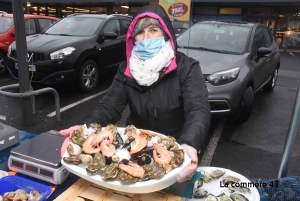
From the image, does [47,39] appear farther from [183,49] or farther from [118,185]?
[118,185]

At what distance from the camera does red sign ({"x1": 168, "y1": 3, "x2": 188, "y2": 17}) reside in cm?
409

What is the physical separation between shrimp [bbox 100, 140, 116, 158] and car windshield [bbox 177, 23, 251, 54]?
161 inches

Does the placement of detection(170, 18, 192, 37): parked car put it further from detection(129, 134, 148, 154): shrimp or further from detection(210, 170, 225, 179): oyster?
detection(129, 134, 148, 154): shrimp

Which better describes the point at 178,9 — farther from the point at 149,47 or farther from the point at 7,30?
the point at 7,30

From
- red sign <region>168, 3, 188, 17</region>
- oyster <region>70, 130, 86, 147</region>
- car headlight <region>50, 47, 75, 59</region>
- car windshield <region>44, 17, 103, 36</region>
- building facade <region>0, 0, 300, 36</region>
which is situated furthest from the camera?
building facade <region>0, 0, 300, 36</region>

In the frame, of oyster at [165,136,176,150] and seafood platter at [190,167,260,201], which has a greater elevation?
oyster at [165,136,176,150]

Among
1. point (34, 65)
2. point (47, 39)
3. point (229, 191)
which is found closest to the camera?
point (229, 191)

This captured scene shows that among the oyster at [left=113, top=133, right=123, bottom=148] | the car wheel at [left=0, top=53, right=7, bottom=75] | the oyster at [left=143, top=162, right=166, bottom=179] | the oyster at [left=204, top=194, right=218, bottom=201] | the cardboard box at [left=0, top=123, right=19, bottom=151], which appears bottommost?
the car wheel at [left=0, top=53, right=7, bottom=75]

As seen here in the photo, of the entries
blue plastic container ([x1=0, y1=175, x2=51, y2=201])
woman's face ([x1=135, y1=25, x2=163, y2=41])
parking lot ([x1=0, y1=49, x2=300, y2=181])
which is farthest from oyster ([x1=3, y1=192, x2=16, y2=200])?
parking lot ([x1=0, y1=49, x2=300, y2=181])

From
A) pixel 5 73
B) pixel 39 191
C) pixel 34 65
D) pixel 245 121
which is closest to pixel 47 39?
pixel 34 65

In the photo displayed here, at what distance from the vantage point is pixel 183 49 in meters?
5.34

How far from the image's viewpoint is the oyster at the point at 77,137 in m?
1.36

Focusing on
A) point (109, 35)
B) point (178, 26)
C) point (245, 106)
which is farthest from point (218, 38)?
point (109, 35)

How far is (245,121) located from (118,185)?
13.8ft
